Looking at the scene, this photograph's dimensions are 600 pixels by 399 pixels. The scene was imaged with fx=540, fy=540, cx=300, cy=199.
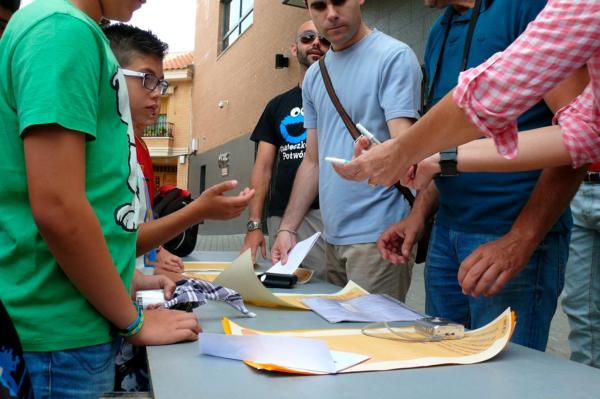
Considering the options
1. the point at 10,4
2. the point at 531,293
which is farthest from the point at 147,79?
the point at 531,293

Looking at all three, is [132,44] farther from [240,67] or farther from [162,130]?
[162,130]

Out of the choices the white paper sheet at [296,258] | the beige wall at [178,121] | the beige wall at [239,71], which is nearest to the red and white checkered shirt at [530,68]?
the white paper sheet at [296,258]

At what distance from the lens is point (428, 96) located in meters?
1.64

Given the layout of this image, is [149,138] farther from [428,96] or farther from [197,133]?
[428,96]

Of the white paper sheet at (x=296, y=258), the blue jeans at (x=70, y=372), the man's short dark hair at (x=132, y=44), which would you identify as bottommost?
the blue jeans at (x=70, y=372)

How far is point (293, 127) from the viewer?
310 centimetres

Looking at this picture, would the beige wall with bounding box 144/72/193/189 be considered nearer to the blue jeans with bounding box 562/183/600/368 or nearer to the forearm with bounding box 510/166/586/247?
the blue jeans with bounding box 562/183/600/368

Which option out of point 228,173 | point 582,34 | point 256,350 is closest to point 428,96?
point 582,34

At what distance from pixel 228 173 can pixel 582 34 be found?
12.2 m

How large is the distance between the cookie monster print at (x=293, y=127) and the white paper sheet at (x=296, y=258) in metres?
1.27

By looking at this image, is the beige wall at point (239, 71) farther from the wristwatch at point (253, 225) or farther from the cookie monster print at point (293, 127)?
the wristwatch at point (253, 225)

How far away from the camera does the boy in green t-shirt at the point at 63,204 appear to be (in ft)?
3.06

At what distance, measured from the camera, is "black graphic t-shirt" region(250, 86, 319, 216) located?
3076 millimetres

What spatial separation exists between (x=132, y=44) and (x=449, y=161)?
3.80 ft
